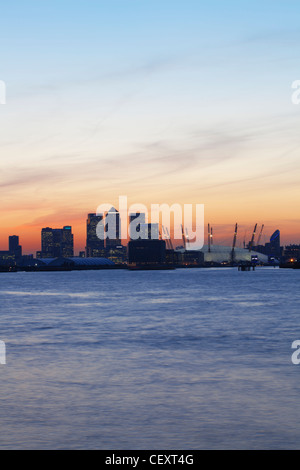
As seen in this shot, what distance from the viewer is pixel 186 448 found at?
1599 cm

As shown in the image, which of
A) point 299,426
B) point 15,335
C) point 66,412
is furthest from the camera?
point 15,335

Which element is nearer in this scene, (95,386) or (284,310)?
(95,386)

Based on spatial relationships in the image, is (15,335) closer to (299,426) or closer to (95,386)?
(95,386)

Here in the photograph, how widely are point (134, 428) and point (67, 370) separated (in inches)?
479

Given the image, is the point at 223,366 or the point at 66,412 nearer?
the point at 66,412

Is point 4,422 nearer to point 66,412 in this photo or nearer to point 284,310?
point 66,412
